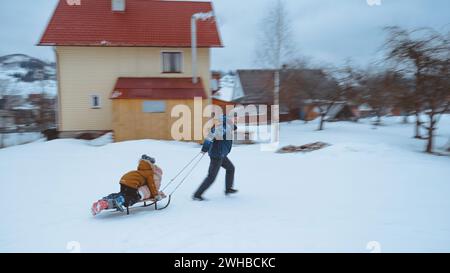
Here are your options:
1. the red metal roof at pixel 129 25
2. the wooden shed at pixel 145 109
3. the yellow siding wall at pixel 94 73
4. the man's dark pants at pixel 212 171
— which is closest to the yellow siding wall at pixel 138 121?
the wooden shed at pixel 145 109

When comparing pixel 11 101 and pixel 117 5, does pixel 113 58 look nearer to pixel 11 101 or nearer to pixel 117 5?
pixel 117 5

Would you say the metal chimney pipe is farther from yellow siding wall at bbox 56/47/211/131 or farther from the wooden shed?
the wooden shed

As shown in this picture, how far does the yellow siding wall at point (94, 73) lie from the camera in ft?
58.1

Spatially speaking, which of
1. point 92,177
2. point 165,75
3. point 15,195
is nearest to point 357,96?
point 165,75

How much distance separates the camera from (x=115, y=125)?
52.0 feet

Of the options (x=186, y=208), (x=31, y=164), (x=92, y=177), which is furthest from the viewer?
(x=31, y=164)

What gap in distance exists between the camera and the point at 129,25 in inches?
730

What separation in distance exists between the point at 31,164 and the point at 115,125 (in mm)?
5533

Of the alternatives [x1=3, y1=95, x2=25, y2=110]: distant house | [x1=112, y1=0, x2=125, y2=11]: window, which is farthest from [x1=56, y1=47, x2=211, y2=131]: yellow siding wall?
[x1=3, y1=95, x2=25, y2=110]: distant house

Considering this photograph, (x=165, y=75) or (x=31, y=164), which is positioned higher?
(x=165, y=75)

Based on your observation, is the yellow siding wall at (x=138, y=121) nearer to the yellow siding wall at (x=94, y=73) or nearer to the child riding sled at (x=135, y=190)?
the yellow siding wall at (x=94, y=73)

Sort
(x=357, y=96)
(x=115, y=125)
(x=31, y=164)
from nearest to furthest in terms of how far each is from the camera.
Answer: (x=31, y=164) → (x=115, y=125) → (x=357, y=96)

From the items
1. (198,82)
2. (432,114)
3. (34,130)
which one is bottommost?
(34,130)
